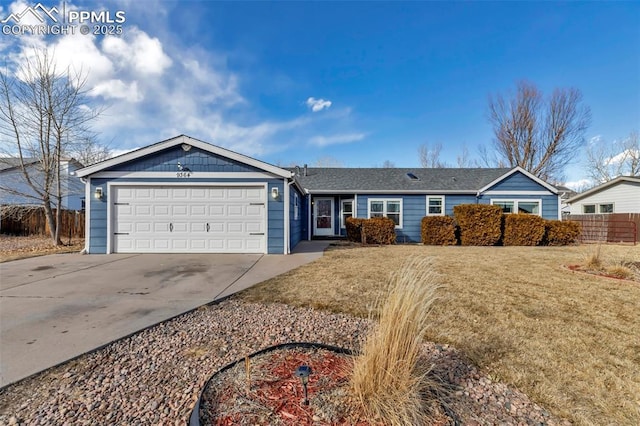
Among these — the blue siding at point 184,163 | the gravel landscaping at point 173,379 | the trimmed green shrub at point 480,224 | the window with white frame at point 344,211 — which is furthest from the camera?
the window with white frame at point 344,211

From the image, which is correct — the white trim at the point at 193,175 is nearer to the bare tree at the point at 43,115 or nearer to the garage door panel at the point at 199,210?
the garage door panel at the point at 199,210

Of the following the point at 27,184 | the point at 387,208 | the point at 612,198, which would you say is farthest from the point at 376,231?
the point at 612,198

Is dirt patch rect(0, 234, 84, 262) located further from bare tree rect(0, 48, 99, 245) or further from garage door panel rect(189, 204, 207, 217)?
garage door panel rect(189, 204, 207, 217)

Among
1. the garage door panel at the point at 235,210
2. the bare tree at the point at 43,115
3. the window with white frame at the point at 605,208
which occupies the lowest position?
the garage door panel at the point at 235,210

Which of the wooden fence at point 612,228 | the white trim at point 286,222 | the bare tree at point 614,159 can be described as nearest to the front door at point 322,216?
the white trim at point 286,222

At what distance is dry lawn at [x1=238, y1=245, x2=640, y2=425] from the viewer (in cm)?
221

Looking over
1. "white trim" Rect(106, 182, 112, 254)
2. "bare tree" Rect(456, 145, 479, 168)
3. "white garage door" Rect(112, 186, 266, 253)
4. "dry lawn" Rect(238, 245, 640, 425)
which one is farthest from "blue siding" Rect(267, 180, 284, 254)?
"bare tree" Rect(456, 145, 479, 168)

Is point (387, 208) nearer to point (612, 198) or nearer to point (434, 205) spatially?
point (434, 205)

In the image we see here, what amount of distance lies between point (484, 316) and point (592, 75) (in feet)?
55.3

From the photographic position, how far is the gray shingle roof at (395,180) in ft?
45.3

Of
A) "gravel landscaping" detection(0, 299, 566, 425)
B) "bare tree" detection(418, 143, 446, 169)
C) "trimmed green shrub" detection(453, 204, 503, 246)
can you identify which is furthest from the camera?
"bare tree" detection(418, 143, 446, 169)

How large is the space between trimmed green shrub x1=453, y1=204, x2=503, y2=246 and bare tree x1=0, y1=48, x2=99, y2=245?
16281mm

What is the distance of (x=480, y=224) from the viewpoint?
1189 cm

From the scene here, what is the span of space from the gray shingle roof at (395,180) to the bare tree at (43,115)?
9633mm
